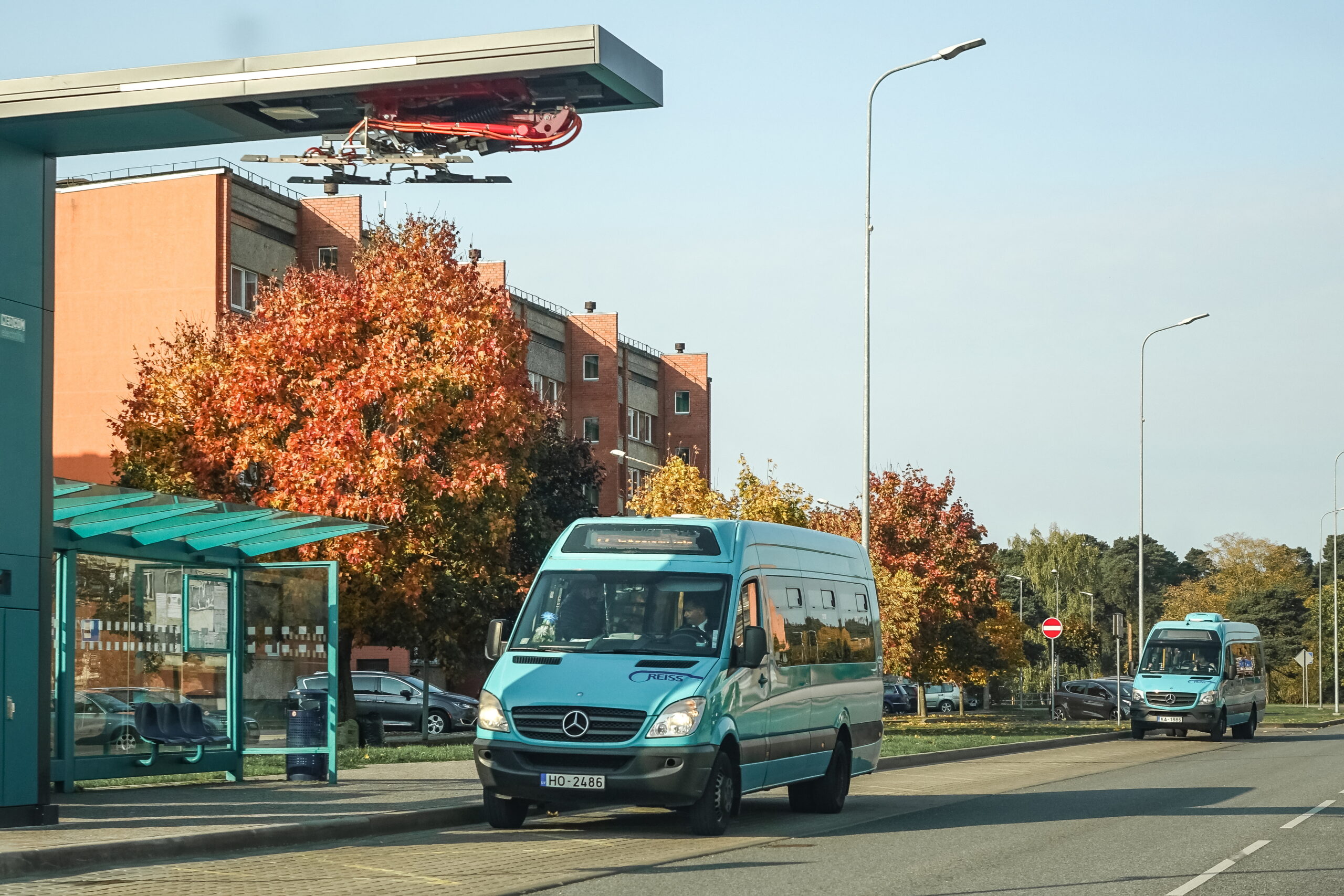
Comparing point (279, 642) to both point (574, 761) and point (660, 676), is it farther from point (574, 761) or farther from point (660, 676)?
point (660, 676)

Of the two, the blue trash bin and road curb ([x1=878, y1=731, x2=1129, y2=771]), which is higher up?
the blue trash bin

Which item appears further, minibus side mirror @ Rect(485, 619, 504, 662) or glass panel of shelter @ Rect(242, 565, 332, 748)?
glass panel of shelter @ Rect(242, 565, 332, 748)

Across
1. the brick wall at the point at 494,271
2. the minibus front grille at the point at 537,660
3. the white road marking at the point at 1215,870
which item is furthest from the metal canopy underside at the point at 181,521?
the brick wall at the point at 494,271

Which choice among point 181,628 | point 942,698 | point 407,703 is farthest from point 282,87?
point 942,698

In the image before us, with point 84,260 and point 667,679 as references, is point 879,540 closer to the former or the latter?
point 84,260

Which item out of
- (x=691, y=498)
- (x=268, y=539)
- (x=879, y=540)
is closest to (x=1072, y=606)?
(x=879, y=540)

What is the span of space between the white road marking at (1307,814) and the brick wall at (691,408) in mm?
57661

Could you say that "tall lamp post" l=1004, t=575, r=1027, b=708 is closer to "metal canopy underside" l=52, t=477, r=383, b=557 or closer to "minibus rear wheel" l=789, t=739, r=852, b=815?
"minibus rear wheel" l=789, t=739, r=852, b=815

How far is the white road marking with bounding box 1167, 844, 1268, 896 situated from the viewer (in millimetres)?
11039

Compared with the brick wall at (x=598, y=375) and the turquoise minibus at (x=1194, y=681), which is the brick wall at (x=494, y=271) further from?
the turquoise minibus at (x=1194, y=681)

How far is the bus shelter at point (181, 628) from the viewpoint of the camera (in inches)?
640

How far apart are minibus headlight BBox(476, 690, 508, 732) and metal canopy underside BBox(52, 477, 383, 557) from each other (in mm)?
3747

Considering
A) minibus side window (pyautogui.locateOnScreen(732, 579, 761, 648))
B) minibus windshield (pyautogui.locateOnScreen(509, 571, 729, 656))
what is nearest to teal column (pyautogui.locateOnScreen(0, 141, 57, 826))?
minibus windshield (pyautogui.locateOnScreen(509, 571, 729, 656))

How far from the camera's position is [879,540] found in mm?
49219
